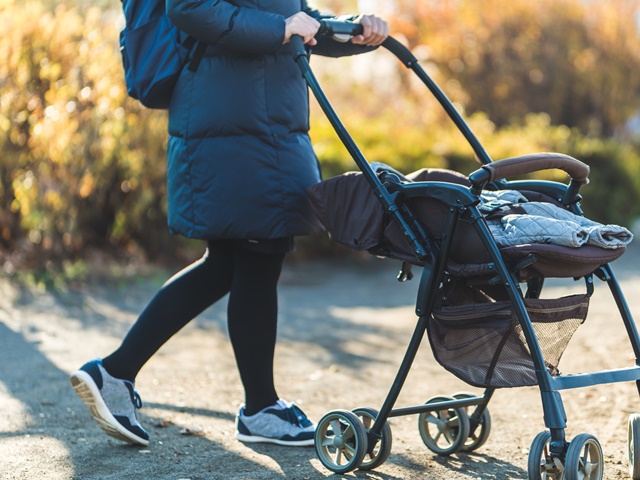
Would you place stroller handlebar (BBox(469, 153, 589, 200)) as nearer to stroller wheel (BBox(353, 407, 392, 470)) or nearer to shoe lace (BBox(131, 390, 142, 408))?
stroller wheel (BBox(353, 407, 392, 470))

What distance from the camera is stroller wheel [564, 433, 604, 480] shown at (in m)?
A: 2.69

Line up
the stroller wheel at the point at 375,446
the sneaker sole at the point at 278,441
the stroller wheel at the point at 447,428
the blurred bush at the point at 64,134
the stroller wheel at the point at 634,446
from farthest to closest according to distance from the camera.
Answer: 1. the blurred bush at the point at 64,134
2. the sneaker sole at the point at 278,441
3. the stroller wheel at the point at 447,428
4. the stroller wheel at the point at 375,446
5. the stroller wheel at the point at 634,446

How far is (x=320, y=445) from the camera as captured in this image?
331 centimetres

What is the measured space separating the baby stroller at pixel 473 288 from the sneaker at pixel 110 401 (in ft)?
2.24

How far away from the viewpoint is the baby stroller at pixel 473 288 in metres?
2.76

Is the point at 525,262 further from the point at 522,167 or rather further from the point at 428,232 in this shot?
the point at 428,232

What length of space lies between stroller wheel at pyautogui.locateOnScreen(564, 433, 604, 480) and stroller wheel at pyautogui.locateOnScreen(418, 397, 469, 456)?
0.63 m

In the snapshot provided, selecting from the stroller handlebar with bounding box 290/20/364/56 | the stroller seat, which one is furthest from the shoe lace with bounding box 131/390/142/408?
the stroller handlebar with bounding box 290/20/364/56

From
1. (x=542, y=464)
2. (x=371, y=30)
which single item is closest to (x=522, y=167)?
(x=542, y=464)

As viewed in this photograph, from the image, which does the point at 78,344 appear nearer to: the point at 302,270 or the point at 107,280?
the point at 107,280

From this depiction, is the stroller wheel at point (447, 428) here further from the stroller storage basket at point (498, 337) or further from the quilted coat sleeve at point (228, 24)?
the quilted coat sleeve at point (228, 24)

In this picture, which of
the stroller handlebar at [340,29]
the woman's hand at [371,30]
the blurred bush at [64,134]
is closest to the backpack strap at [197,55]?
the stroller handlebar at [340,29]

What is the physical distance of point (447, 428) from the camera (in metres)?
3.55

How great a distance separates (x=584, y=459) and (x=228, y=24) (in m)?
1.69
